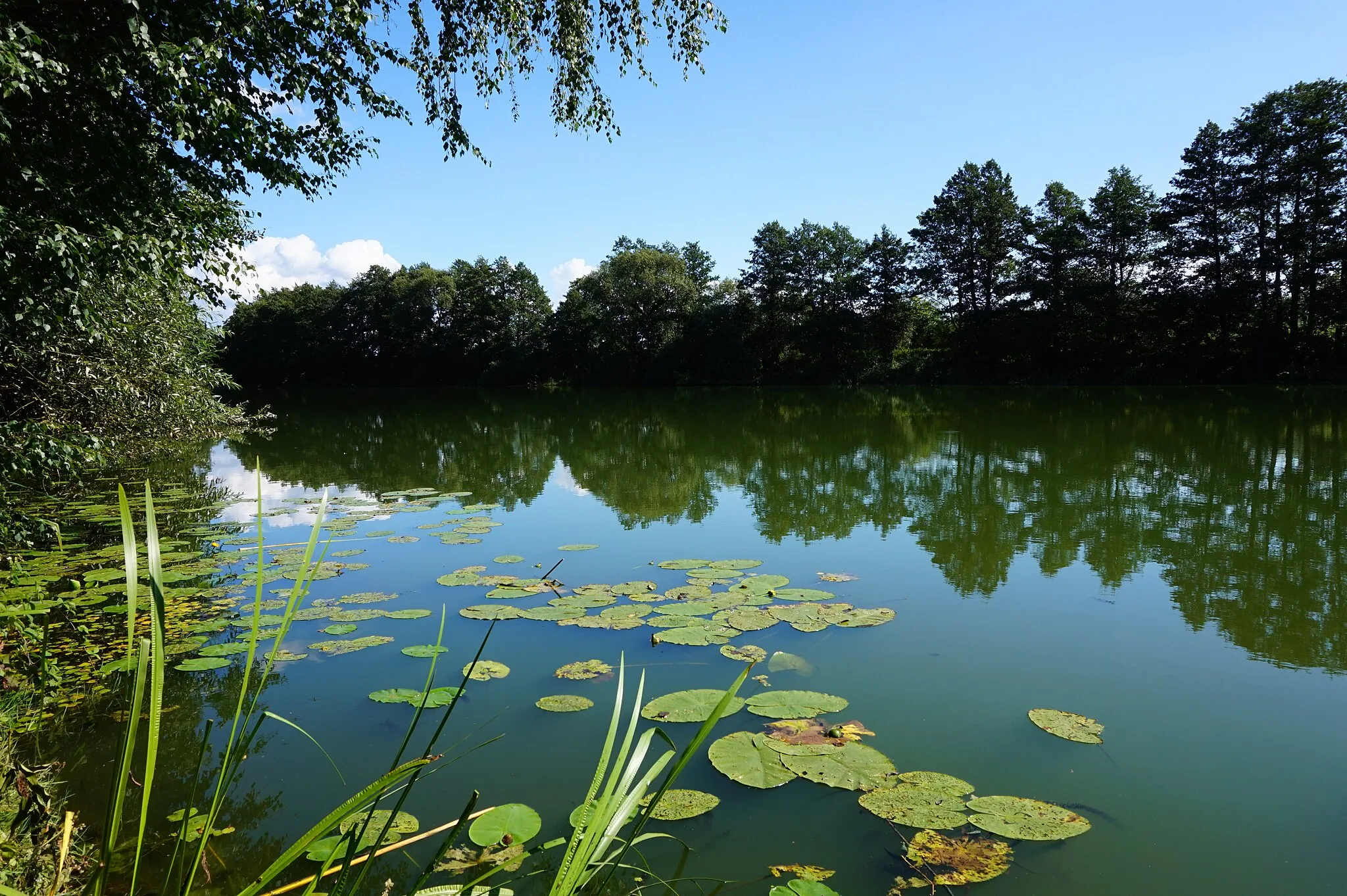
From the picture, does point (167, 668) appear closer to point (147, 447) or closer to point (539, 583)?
point (539, 583)

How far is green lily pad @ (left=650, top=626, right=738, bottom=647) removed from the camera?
4.51 m

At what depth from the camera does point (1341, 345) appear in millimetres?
26484

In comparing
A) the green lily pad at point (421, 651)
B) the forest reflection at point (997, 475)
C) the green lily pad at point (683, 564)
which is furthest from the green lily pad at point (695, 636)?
the forest reflection at point (997, 475)

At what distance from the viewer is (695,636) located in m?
4.59

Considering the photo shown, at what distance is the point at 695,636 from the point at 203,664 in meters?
2.71

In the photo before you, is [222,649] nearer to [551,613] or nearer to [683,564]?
[551,613]

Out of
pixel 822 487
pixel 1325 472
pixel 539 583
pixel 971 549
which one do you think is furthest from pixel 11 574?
pixel 1325 472

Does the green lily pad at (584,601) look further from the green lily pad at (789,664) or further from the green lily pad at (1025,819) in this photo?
the green lily pad at (1025,819)

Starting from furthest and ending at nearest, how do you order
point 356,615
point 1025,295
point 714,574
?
point 1025,295 < point 714,574 < point 356,615

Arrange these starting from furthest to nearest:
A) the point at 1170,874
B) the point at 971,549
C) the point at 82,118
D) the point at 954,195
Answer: the point at 954,195
the point at 971,549
the point at 82,118
the point at 1170,874

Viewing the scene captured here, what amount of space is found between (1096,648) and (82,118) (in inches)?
272

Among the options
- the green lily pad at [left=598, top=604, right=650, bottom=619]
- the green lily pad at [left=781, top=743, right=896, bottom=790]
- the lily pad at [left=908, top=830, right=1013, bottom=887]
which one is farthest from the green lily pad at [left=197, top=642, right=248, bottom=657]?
the lily pad at [left=908, top=830, right=1013, bottom=887]

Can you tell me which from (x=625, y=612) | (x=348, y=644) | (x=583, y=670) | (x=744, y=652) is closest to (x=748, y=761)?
(x=744, y=652)

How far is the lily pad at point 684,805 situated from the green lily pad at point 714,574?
2.93 meters
